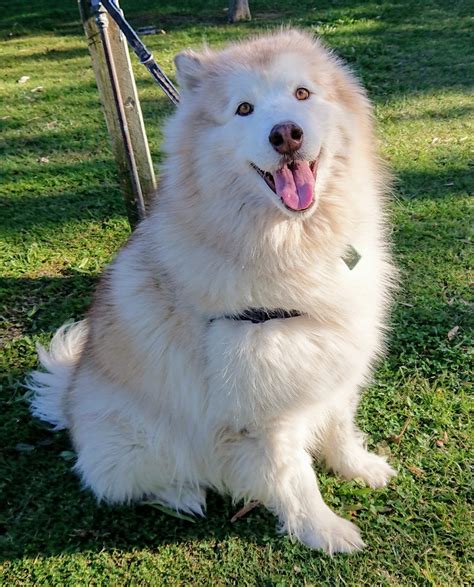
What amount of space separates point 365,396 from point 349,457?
46cm

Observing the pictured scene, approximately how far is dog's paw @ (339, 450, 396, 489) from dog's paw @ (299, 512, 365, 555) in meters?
0.27

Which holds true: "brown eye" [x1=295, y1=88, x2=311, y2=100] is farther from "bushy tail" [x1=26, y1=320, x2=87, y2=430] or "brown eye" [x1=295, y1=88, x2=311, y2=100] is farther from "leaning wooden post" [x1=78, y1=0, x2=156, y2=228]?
"bushy tail" [x1=26, y1=320, x2=87, y2=430]

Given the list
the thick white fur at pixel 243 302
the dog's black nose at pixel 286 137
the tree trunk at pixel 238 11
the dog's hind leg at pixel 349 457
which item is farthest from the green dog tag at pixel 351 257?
the tree trunk at pixel 238 11

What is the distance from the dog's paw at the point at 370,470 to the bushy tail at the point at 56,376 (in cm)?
141

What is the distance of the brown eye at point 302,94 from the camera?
193 cm

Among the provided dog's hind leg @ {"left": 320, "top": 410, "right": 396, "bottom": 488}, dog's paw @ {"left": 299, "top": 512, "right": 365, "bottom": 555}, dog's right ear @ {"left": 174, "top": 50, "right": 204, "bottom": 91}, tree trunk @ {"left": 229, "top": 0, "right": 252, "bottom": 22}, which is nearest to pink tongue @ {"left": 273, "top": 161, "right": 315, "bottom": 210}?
dog's right ear @ {"left": 174, "top": 50, "right": 204, "bottom": 91}

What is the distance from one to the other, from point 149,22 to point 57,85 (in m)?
3.36

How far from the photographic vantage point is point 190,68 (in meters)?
2.09

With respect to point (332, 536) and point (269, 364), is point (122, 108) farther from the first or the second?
point (332, 536)

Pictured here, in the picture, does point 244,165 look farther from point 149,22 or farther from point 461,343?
point 149,22

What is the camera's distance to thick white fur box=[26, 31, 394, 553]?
193 cm

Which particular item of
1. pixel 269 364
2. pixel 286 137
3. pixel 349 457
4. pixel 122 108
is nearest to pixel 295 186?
pixel 286 137

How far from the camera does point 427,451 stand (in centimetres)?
267

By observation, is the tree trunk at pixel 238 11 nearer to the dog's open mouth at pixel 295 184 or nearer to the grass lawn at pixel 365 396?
the grass lawn at pixel 365 396
